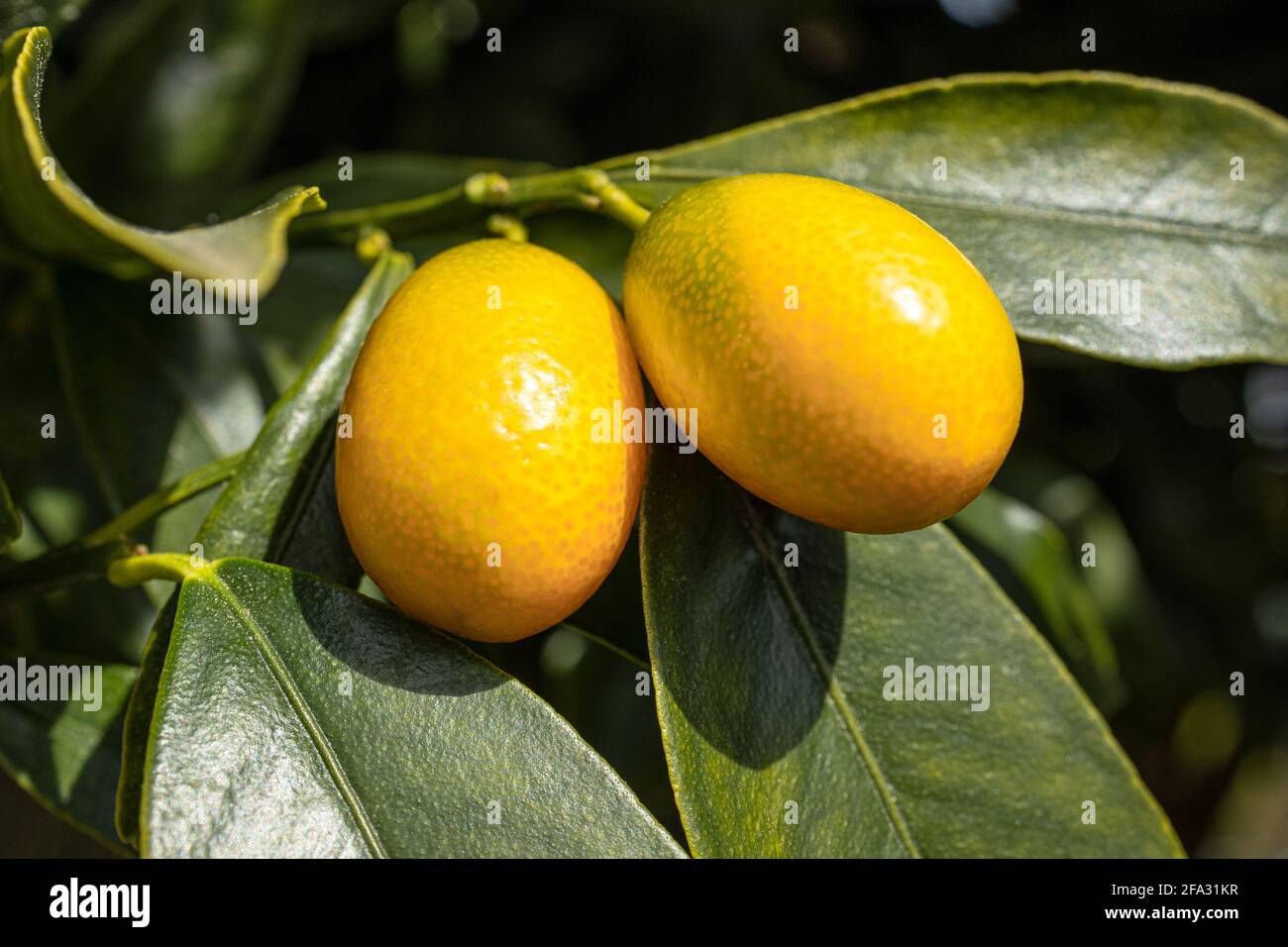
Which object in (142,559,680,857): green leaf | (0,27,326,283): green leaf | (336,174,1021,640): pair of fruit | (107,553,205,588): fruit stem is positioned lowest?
(142,559,680,857): green leaf

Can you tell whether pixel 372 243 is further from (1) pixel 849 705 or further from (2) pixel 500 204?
(1) pixel 849 705

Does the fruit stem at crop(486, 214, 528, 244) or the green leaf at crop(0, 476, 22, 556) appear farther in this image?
the fruit stem at crop(486, 214, 528, 244)

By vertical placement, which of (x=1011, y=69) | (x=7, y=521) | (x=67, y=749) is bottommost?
(x=67, y=749)

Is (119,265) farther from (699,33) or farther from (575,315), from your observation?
(699,33)

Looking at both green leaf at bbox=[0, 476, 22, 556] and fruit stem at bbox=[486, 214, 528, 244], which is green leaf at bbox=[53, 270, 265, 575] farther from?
fruit stem at bbox=[486, 214, 528, 244]

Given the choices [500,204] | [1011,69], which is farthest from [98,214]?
[1011,69]

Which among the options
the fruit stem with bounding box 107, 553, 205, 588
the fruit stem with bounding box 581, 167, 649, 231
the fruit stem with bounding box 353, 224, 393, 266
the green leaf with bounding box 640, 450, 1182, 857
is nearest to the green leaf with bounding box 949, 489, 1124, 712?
the green leaf with bounding box 640, 450, 1182, 857

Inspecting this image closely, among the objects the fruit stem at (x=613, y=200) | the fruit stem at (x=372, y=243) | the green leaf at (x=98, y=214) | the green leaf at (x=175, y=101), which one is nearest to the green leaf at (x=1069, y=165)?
the fruit stem at (x=613, y=200)
